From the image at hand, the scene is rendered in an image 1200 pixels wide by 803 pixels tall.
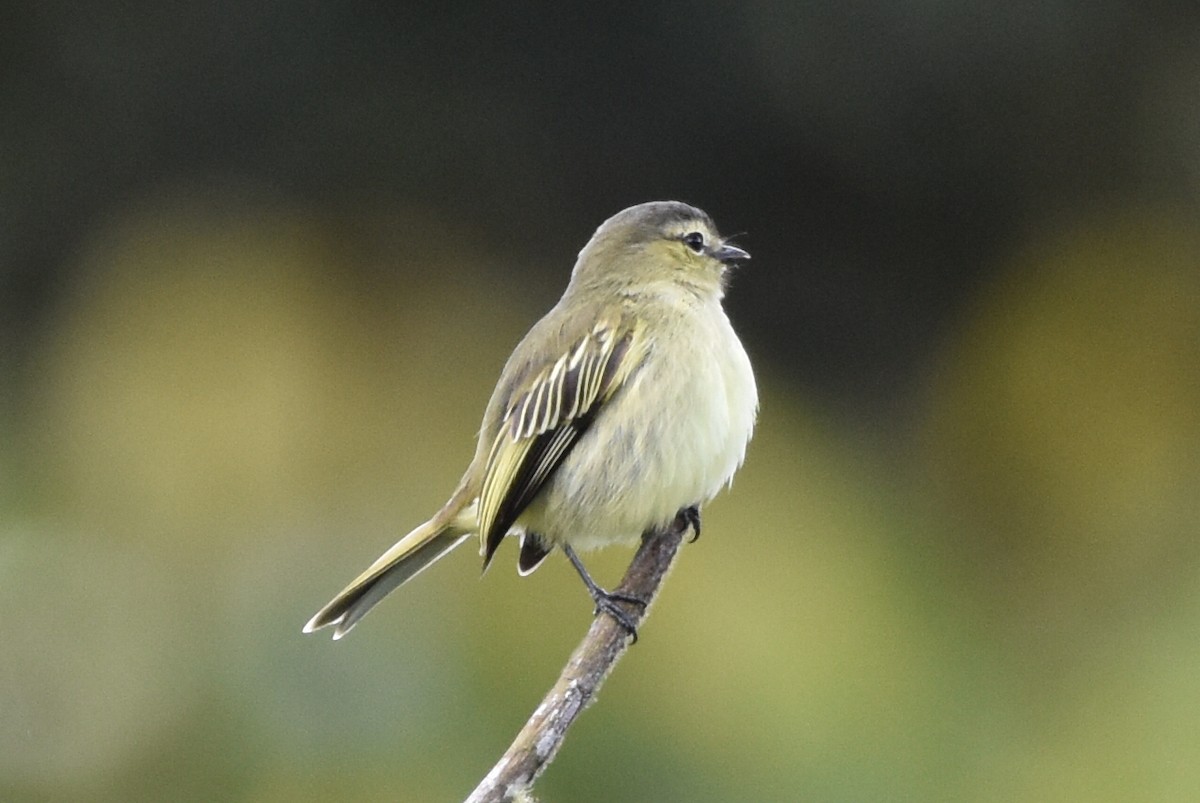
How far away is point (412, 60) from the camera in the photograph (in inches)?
370

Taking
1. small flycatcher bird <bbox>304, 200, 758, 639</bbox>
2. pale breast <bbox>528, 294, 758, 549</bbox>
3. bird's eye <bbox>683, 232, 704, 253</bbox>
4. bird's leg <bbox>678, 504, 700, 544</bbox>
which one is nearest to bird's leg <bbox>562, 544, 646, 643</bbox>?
small flycatcher bird <bbox>304, 200, 758, 639</bbox>

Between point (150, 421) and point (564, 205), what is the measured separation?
2.89 meters

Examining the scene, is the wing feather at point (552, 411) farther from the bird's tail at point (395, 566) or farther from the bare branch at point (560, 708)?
the bare branch at point (560, 708)

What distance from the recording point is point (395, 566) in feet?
15.1

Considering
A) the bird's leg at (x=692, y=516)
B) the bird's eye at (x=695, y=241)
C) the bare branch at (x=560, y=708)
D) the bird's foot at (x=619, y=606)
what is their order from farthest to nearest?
the bird's eye at (x=695, y=241), the bird's leg at (x=692, y=516), the bird's foot at (x=619, y=606), the bare branch at (x=560, y=708)

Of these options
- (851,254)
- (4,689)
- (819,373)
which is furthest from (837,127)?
(4,689)

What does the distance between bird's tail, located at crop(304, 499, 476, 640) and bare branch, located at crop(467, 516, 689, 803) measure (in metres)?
0.66

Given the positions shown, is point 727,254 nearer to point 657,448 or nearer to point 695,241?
point 695,241

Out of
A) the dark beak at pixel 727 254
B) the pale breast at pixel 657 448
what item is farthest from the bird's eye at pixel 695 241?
the pale breast at pixel 657 448

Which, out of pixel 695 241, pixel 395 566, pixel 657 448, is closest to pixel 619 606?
pixel 657 448

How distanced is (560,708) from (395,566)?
1.52 m

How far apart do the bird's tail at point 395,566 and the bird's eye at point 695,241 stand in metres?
1.28

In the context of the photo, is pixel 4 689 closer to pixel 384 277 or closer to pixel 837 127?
pixel 384 277

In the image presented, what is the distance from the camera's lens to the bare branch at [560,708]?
2961 millimetres
